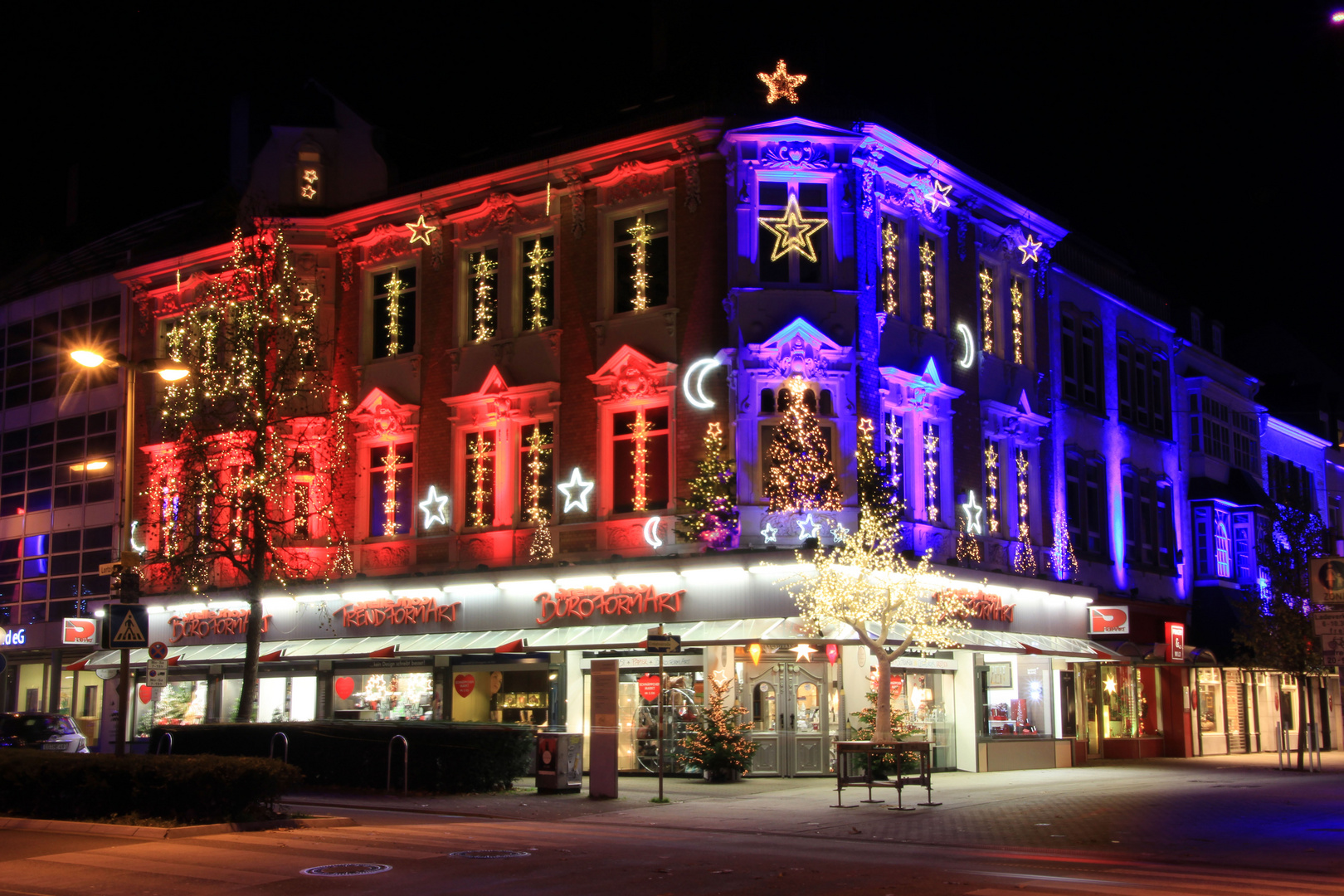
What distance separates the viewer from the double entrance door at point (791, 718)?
25.9 metres

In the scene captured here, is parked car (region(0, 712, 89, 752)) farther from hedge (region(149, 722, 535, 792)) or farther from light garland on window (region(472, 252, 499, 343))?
light garland on window (region(472, 252, 499, 343))

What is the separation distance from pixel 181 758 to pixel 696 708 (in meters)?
10.9

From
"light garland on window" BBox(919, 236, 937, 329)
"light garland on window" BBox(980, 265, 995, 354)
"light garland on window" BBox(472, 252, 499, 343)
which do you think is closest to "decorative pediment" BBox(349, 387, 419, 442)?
"light garland on window" BBox(472, 252, 499, 343)

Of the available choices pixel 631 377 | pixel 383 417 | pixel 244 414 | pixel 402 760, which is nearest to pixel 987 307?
pixel 631 377

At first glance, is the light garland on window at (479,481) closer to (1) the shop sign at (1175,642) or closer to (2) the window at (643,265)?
(2) the window at (643,265)

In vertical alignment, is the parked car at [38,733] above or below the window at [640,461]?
below

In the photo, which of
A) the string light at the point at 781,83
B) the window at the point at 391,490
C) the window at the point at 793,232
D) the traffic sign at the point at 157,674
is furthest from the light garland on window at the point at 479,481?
the string light at the point at 781,83

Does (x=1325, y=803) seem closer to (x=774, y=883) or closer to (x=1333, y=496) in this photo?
(x=774, y=883)

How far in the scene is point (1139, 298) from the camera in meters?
39.0

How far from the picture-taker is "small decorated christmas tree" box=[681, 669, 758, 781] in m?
24.8

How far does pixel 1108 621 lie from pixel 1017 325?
24.5 feet

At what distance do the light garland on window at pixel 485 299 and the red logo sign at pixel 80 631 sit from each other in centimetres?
1299

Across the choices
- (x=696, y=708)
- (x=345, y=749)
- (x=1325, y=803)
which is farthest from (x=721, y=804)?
(x=1325, y=803)

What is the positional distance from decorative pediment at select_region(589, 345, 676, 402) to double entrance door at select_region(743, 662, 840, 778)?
232 inches
